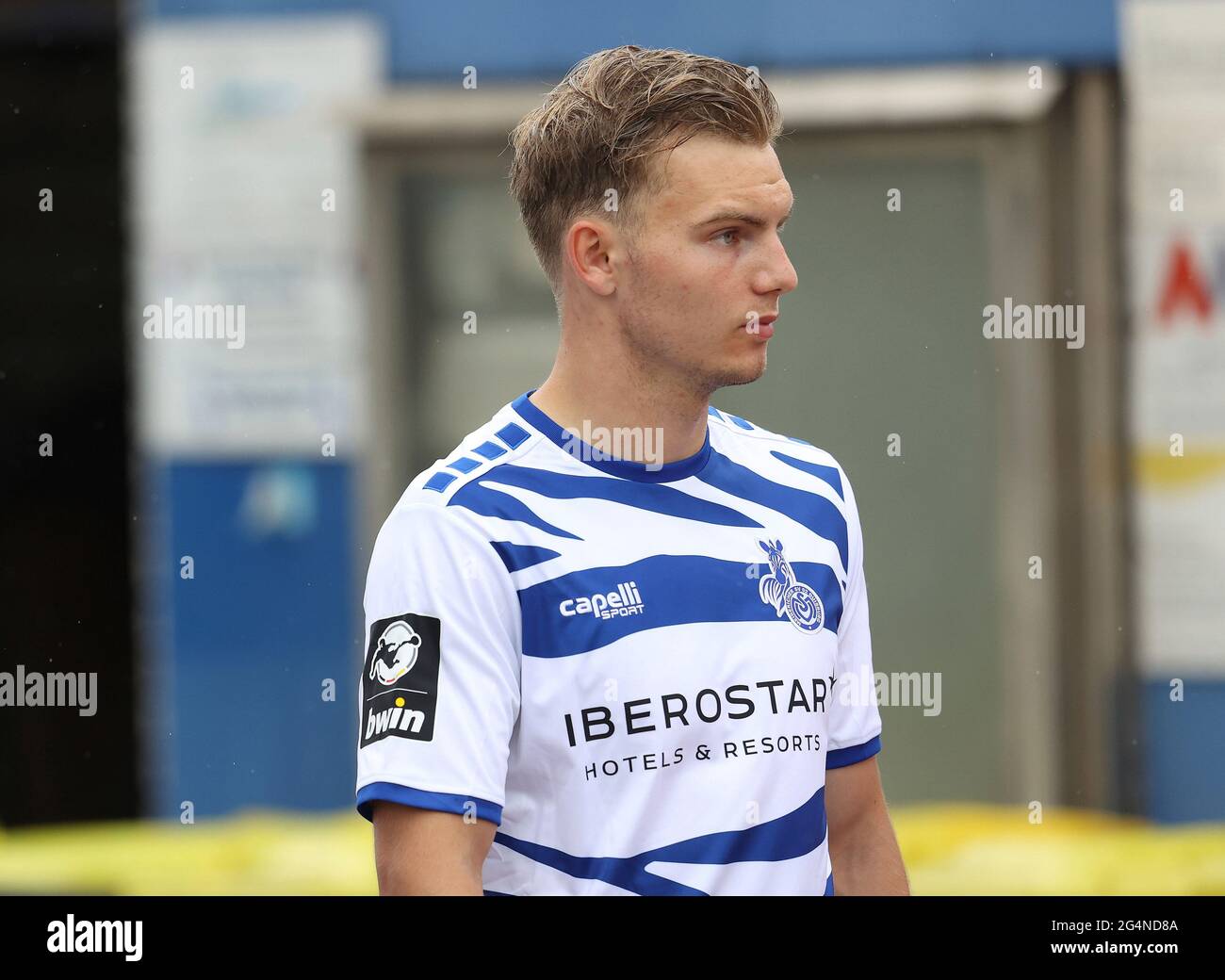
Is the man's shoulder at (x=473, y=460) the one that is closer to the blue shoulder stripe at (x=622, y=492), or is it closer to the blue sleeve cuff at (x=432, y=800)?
the blue shoulder stripe at (x=622, y=492)

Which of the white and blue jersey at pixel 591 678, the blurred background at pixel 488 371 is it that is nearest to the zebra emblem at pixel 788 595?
the white and blue jersey at pixel 591 678

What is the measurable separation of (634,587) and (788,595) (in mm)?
230

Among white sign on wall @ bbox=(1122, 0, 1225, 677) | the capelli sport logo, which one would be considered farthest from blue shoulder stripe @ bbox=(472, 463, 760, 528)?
white sign on wall @ bbox=(1122, 0, 1225, 677)

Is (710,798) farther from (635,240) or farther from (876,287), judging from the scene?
(876,287)

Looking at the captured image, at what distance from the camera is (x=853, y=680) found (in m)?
2.15

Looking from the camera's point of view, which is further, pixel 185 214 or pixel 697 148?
pixel 185 214

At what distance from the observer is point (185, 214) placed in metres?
4.95

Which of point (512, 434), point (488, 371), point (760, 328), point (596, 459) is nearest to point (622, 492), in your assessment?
point (596, 459)

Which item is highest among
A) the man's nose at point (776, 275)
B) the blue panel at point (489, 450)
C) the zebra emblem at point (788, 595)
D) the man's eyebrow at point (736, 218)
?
the man's eyebrow at point (736, 218)

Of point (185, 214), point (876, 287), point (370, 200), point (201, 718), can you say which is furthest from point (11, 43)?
point (876, 287)

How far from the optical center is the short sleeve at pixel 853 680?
2127 millimetres

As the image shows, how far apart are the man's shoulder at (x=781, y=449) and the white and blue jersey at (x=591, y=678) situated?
0.58 ft

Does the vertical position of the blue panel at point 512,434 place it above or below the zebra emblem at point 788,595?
above
